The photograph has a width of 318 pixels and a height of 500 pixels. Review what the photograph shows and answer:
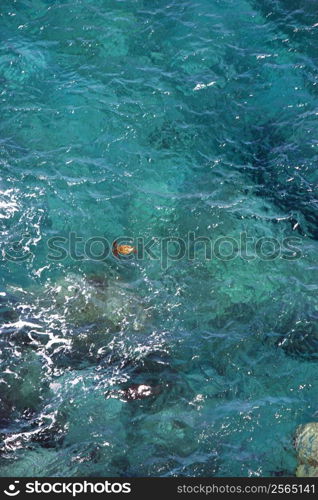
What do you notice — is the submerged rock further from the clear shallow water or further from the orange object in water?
Result: the orange object in water

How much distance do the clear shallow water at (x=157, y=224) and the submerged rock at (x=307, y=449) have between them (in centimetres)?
23

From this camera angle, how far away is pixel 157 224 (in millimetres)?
17922

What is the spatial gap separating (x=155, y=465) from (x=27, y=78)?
14.5 meters

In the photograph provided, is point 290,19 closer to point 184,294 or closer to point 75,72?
point 75,72

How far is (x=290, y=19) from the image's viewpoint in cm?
2261

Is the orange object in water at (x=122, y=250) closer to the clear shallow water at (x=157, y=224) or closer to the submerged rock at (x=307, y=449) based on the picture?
the clear shallow water at (x=157, y=224)

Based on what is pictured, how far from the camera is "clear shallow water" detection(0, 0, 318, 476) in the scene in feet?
46.1

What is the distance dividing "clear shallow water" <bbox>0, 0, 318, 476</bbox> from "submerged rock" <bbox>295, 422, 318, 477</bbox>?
0.23 m

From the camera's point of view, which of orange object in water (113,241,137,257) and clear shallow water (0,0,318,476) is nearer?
clear shallow water (0,0,318,476)

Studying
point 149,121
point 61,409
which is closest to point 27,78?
point 149,121

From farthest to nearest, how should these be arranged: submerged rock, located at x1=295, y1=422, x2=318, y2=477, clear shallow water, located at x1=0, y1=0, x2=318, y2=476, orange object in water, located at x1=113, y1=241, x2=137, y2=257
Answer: orange object in water, located at x1=113, y1=241, x2=137, y2=257, clear shallow water, located at x1=0, y1=0, x2=318, y2=476, submerged rock, located at x1=295, y1=422, x2=318, y2=477

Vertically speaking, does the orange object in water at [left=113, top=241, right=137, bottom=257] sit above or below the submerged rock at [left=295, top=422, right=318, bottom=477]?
above

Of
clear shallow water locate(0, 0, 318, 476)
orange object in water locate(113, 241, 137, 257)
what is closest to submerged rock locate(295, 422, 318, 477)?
clear shallow water locate(0, 0, 318, 476)

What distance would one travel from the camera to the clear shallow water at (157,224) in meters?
14.1
